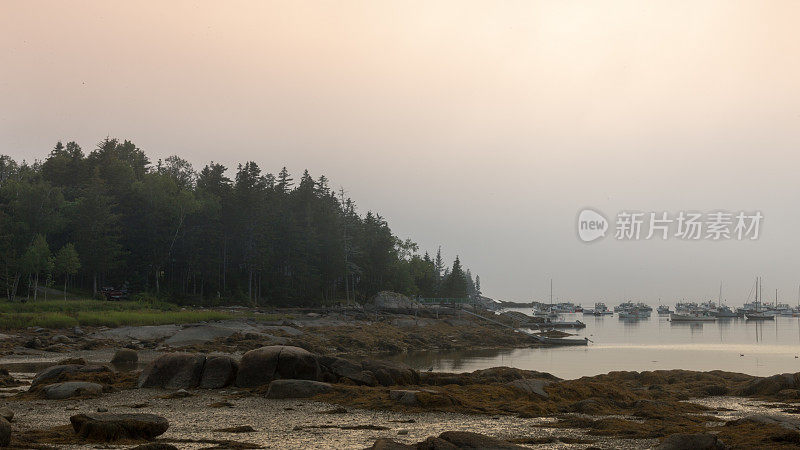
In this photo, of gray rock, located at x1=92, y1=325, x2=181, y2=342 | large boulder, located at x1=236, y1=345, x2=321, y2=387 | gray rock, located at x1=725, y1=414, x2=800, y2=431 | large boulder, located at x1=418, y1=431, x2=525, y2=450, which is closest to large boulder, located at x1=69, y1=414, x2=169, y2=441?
large boulder, located at x1=418, y1=431, x2=525, y2=450

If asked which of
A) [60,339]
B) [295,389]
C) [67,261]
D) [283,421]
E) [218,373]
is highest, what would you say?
[67,261]

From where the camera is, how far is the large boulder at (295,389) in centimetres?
2581

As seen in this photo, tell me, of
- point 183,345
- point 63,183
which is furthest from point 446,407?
point 63,183

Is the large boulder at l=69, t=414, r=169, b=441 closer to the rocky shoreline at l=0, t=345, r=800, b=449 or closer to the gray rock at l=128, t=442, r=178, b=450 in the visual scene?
the rocky shoreline at l=0, t=345, r=800, b=449

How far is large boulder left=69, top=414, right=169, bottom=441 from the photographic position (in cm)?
1694

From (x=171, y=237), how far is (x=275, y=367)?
76098mm

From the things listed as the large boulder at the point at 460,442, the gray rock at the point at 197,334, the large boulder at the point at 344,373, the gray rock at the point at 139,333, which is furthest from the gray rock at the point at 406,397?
the gray rock at the point at 139,333

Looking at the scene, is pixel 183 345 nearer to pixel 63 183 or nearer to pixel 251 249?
pixel 251 249

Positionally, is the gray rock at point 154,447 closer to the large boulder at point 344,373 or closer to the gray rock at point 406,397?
the gray rock at point 406,397

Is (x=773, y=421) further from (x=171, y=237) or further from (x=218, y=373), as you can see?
(x=171, y=237)

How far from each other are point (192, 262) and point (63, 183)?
30.0 meters

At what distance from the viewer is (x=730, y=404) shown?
91.7ft

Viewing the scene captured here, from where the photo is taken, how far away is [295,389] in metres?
26.0

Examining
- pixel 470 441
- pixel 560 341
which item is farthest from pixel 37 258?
pixel 470 441
